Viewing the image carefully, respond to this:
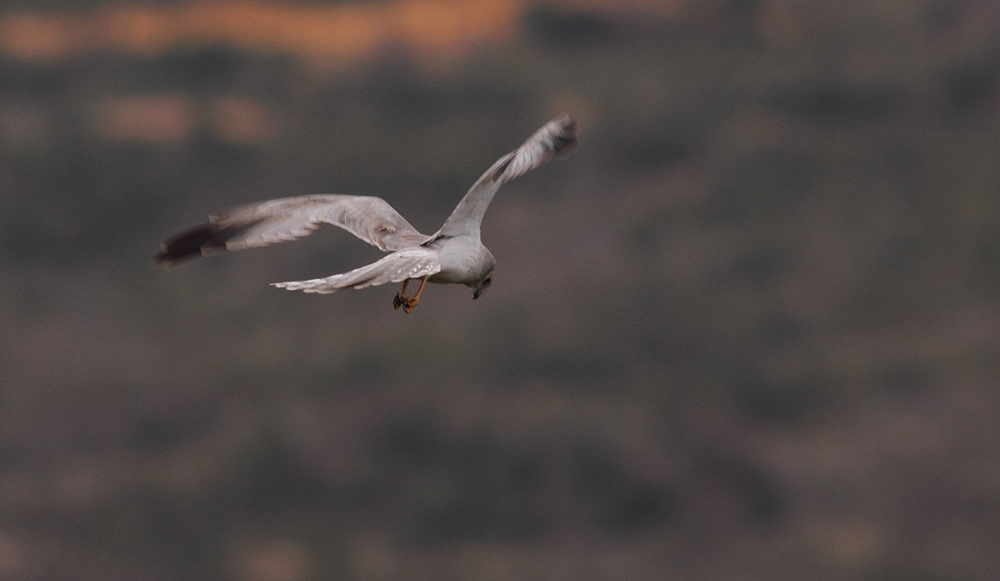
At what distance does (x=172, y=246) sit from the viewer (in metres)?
16.9

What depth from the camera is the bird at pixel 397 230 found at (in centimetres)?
1585

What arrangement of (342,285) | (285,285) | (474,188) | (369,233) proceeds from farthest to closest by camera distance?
(369,233) → (474,188) → (285,285) → (342,285)

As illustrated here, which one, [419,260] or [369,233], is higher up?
[369,233]

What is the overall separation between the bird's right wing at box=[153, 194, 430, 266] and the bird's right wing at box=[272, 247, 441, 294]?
95 centimetres

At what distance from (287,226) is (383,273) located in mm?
2873

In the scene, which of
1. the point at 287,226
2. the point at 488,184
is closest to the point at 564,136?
the point at 488,184

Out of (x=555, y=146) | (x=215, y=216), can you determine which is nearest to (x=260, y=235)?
(x=215, y=216)

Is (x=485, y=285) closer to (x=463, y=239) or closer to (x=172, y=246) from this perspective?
(x=463, y=239)

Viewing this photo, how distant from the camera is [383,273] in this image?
1475cm

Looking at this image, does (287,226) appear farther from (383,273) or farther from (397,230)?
(383,273)

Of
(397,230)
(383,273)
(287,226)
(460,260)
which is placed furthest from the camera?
(397,230)

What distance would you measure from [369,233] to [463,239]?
1.87 metres

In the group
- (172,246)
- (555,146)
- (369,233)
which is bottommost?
(172,246)

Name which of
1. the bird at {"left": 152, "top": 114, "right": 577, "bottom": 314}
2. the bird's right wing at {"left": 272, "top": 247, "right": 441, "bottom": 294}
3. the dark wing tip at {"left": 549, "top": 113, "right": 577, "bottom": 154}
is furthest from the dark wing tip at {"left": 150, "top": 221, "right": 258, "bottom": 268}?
the dark wing tip at {"left": 549, "top": 113, "right": 577, "bottom": 154}
